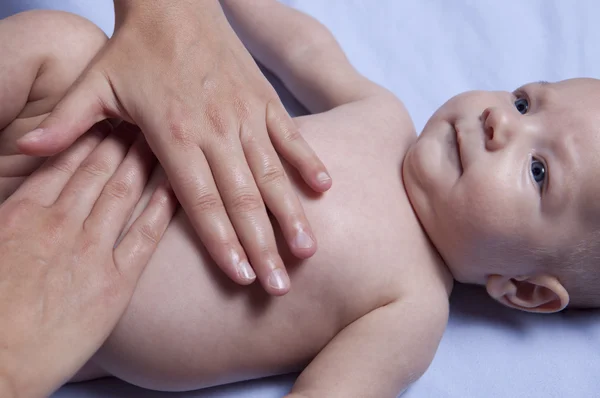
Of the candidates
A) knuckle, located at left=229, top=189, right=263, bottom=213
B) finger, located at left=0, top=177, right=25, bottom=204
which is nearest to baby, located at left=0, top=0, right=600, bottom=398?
finger, located at left=0, top=177, right=25, bottom=204

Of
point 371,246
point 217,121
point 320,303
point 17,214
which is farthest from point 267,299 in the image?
point 17,214

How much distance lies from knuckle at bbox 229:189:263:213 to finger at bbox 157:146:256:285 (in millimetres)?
20

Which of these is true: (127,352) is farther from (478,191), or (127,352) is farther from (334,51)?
(334,51)

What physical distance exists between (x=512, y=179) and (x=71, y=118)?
730 mm

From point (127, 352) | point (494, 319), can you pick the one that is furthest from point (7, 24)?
point (494, 319)

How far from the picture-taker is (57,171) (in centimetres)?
96

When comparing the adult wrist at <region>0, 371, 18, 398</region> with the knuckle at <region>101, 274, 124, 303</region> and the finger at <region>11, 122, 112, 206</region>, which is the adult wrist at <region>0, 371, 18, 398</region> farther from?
the finger at <region>11, 122, 112, 206</region>

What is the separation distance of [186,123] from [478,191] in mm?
511

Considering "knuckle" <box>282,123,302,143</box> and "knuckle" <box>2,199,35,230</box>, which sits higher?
"knuckle" <box>282,123,302,143</box>

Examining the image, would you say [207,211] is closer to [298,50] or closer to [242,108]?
[242,108]

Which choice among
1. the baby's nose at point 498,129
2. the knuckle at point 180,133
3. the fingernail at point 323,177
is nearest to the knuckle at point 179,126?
the knuckle at point 180,133

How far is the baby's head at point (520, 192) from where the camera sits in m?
1.05

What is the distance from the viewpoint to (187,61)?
99cm

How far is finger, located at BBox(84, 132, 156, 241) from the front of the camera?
92 centimetres
